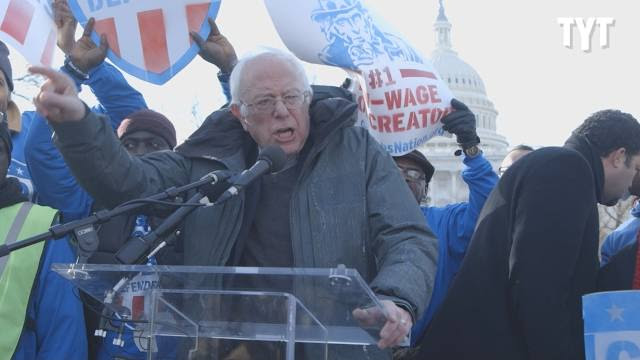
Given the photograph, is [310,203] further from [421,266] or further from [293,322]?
[293,322]

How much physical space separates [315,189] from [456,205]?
2.15 metres

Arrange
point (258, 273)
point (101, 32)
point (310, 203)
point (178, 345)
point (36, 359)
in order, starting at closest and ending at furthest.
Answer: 1. point (258, 273)
2. point (178, 345)
3. point (310, 203)
4. point (36, 359)
5. point (101, 32)

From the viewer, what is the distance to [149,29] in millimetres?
4891

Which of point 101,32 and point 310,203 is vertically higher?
point 101,32

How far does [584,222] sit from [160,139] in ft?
7.60

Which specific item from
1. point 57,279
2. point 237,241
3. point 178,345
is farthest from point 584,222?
point 57,279

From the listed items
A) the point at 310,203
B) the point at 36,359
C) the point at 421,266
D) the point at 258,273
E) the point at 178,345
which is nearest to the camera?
the point at 258,273

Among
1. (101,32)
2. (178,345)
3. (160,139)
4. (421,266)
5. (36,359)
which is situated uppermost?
(101,32)

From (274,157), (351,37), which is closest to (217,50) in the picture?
(351,37)

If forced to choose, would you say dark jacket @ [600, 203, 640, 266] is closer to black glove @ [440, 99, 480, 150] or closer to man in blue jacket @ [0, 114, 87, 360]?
black glove @ [440, 99, 480, 150]

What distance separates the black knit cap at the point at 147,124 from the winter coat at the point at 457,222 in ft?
4.45

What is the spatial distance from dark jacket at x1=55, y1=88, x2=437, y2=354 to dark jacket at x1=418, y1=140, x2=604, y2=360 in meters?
0.27

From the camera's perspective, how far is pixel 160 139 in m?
5.11

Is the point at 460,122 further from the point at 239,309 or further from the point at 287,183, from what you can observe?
the point at 239,309
